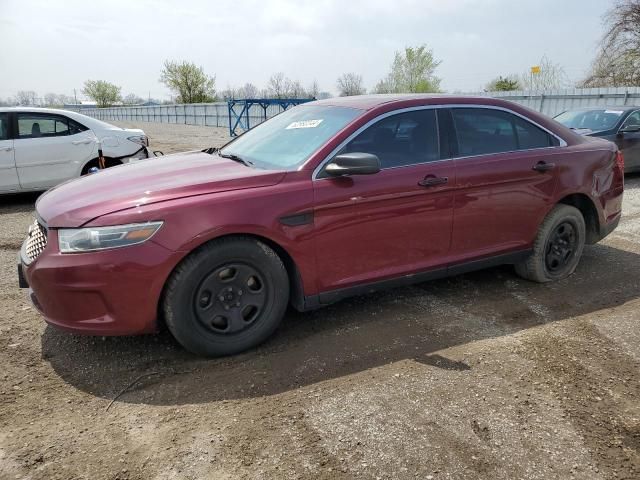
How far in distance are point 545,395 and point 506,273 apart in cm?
207

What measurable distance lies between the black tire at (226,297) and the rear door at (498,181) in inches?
60.0

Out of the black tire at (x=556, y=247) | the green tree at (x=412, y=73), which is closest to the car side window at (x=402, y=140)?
the black tire at (x=556, y=247)

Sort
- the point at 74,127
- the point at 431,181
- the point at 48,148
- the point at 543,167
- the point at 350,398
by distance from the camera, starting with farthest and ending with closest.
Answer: the point at 74,127, the point at 48,148, the point at 543,167, the point at 431,181, the point at 350,398

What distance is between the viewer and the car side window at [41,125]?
7387 millimetres

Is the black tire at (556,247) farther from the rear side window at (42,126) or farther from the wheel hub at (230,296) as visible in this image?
the rear side window at (42,126)

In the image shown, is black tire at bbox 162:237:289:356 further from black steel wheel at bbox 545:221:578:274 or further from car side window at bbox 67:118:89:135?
car side window at bbox 67:118:89:135

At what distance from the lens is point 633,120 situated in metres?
9.47

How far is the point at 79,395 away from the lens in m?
2.74

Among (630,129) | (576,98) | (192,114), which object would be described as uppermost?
(192,114)

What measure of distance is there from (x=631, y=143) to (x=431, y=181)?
7.72 m

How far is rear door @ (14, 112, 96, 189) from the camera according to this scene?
7371 mm

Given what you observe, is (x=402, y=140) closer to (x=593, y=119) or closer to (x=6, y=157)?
(x=6, y=157)

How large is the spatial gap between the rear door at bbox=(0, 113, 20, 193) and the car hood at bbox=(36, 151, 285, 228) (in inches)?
182

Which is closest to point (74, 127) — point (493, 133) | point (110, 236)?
point (110, 236)
